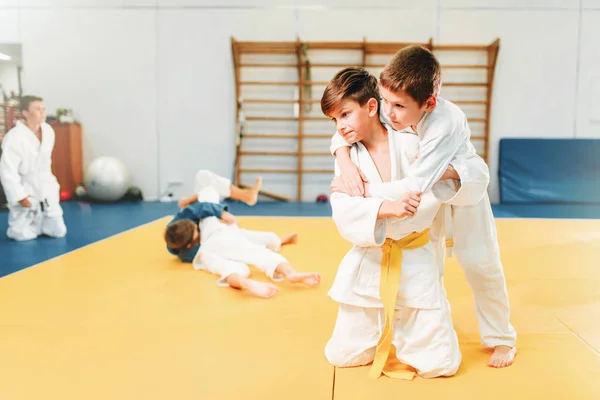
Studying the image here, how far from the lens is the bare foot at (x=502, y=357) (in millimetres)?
1545

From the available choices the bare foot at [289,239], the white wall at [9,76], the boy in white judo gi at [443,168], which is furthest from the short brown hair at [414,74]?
the white wall at [9,76]

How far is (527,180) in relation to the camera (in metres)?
6.65


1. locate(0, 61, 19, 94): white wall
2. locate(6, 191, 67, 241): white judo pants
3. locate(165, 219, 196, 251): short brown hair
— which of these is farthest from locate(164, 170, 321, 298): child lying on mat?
locate(0, 61, 19, 94): white wall

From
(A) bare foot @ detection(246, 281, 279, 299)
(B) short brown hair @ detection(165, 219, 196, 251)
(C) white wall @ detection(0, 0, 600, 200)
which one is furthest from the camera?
(C) white wall @ detection(0, 0, 600, 200)

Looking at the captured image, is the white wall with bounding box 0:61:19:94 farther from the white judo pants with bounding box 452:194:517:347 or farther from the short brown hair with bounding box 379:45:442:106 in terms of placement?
the white judo pants with bounding box 452:194:517:347

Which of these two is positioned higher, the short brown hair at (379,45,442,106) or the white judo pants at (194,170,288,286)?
the short brown hair at (379,45,442,106)

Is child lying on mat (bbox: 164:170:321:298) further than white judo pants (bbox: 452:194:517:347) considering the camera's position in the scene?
Yes

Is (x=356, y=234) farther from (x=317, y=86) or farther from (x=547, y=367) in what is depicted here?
(x=317, y=86)

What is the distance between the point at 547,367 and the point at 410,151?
0.85 metres


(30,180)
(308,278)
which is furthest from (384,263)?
(30,180)

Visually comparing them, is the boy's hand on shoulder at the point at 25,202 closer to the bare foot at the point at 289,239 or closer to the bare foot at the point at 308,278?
the bare foot at the point at 289,239

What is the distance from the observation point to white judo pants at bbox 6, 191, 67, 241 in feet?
12.9

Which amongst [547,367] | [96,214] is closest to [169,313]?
[547,367]

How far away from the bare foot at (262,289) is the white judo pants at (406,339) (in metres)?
0.75
